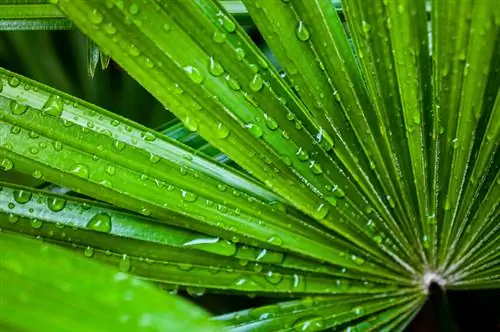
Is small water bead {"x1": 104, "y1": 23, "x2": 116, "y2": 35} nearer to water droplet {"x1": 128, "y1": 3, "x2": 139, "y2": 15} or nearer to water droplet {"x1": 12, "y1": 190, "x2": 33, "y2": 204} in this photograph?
water droplet {"x1": 128, "y1": 3, "x2": 139, "y2": 15}

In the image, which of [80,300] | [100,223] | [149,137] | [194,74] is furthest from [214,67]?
[80,300]

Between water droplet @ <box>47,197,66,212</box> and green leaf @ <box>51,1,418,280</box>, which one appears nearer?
green leaf @ <box>51,1,418,280</box>

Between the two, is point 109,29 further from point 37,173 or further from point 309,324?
point 309,324

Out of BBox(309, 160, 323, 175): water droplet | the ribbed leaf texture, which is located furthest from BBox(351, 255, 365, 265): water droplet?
BBox(309, 160, 323, 175): water droplet

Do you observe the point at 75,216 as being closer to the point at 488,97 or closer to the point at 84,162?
the point at 84,162

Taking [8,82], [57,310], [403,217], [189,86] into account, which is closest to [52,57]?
[8,82]
